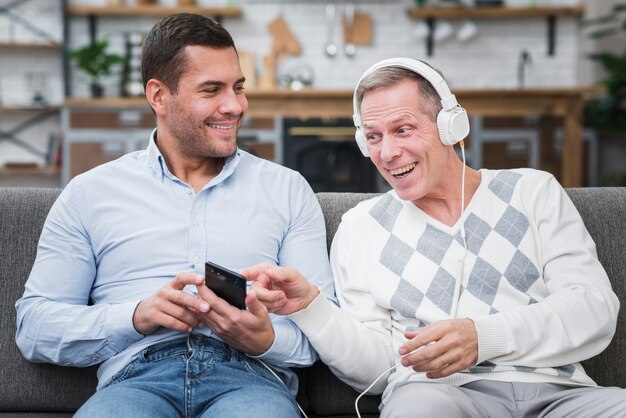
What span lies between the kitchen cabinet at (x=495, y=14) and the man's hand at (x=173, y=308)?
4.71 m

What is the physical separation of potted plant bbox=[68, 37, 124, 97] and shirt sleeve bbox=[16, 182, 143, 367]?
393 centimetres

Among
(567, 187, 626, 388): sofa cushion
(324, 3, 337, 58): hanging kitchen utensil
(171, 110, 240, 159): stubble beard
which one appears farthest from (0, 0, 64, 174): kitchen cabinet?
(567, 187, 626, 388): sofa cushion

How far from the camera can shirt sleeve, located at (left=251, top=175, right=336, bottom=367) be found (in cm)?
152

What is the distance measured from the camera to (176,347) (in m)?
1.52

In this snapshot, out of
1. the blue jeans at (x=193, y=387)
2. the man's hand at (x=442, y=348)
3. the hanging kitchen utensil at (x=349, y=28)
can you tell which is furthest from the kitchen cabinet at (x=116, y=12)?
the man's hand at (x=442, y=348)

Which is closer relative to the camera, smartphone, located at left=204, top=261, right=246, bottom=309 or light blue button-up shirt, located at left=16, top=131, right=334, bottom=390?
smartphone, located at left=204, top=261, right=246, bottom=309

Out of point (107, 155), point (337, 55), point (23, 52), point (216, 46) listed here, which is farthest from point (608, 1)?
point (216, 46)

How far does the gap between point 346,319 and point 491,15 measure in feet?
16.0

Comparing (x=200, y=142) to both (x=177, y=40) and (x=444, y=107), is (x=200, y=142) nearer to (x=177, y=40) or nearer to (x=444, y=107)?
(x=177, y=40)

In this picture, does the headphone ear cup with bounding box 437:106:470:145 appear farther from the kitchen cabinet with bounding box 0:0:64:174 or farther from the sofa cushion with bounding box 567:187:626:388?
the kitchen cabinet with bounding box 0:0:64:174

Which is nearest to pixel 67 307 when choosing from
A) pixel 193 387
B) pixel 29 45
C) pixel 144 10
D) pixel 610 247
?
pixel 193 387

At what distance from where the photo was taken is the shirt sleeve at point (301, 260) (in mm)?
1516

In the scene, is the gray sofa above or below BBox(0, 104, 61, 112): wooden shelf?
below

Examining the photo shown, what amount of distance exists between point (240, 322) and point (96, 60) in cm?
440
